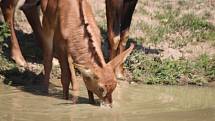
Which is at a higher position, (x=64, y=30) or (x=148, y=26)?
(x=64, y=30)

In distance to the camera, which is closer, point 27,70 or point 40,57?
point 27,70

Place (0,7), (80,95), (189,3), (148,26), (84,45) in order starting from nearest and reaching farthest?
(84,45)
(80,95)
(0,7)
(148,26)
(189,3)

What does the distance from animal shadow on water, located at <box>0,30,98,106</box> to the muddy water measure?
2 cm

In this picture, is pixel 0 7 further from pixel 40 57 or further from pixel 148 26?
pixel 148 26

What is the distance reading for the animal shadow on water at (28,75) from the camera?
9.38 metres

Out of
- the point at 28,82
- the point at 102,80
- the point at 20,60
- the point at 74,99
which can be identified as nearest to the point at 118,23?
the point at 20,60

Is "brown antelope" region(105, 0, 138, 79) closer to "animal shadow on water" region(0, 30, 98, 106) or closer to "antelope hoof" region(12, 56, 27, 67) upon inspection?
"animal shadow on water" region(0, 30, 98, 106)

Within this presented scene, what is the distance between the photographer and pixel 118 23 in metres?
10.8

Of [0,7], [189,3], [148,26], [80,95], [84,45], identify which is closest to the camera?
[84,45]

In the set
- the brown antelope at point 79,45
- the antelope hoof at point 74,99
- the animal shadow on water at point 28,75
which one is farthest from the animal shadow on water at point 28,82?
the brown antelope at point 79,45

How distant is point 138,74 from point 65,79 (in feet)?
7.78

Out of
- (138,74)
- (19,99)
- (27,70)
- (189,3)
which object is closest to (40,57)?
(27,70)

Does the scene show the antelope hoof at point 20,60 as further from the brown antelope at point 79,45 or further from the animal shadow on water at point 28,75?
the brown antelope at point 79,45

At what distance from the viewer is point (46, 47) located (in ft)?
30.4
